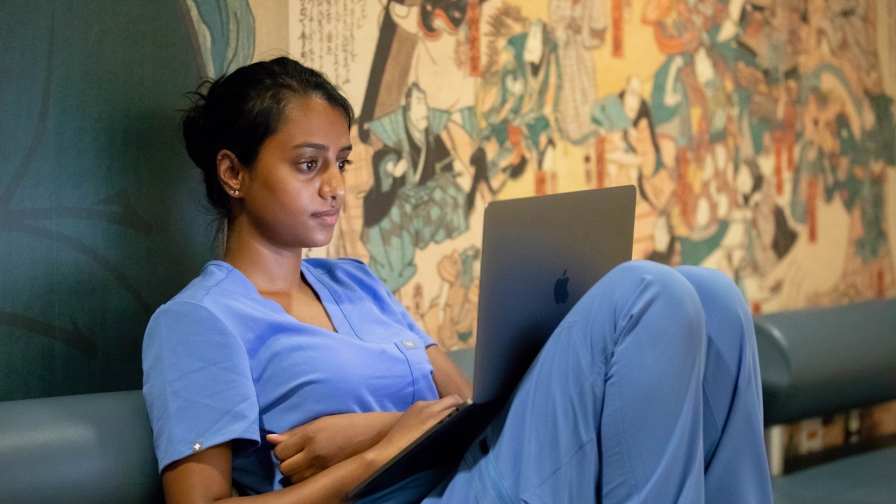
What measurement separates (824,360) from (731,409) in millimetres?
1302

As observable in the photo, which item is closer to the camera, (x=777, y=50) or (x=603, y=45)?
(x=603, y=45)

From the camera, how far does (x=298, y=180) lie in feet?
4.16

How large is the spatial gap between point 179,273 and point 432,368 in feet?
1.60

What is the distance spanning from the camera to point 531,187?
6.62 feet

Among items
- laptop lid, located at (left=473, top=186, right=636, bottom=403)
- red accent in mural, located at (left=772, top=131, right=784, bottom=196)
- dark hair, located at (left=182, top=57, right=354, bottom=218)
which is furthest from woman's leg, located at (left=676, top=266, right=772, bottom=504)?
red accent in mural, located at (left=772, top=131, right=784, bottom=196)

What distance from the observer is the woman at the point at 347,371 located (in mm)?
938

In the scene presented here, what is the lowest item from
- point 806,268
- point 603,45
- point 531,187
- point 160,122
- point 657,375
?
point 806,268

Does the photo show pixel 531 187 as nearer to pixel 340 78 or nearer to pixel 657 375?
pixel 340 78

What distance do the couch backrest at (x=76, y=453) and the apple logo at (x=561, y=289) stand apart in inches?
22.9

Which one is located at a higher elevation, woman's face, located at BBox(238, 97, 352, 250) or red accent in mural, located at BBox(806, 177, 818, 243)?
woman's face, located at BBox(238, 97, 352, 250)

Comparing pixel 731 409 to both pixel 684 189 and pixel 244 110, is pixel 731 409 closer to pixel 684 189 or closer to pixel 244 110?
pixel 244 110

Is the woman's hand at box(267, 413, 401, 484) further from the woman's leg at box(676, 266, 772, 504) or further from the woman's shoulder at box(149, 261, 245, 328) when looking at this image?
the woman's leg at box(676, 266, 772, 504)

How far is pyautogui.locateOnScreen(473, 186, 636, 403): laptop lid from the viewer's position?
969mm

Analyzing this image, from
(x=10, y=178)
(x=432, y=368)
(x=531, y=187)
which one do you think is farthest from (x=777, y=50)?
(x=10, y=178)
